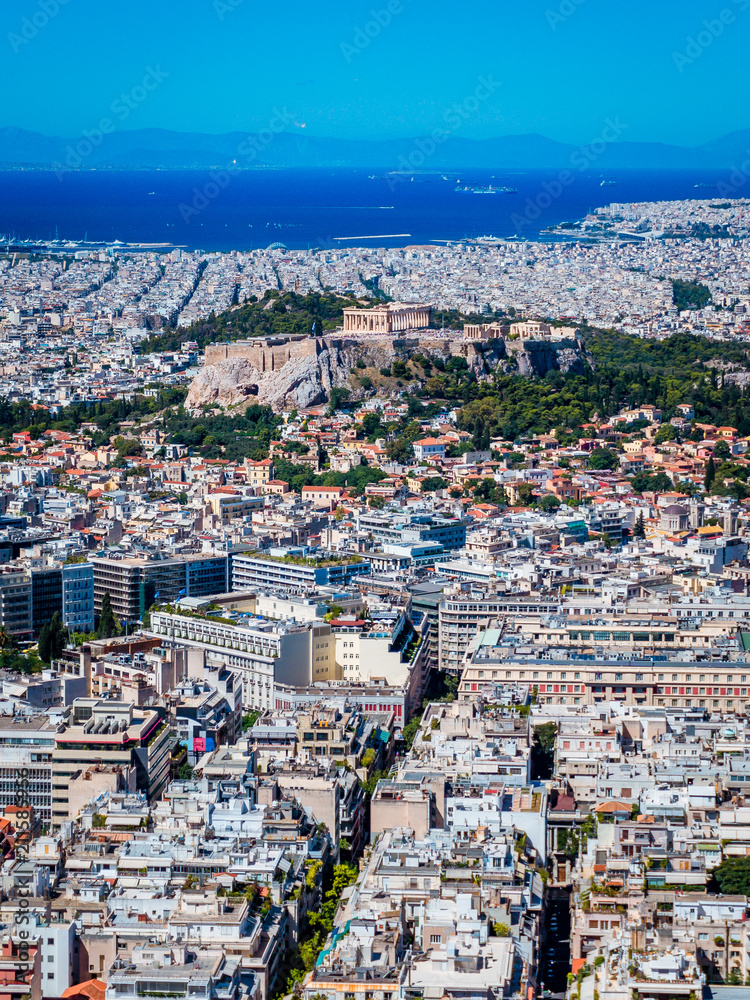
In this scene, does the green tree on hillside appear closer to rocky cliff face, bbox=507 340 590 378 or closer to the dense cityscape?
the dense cityscape

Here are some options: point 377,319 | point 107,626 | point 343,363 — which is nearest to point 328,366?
point 343,363

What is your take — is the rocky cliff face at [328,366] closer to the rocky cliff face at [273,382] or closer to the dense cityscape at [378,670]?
the rocky cliff face at [273,382]

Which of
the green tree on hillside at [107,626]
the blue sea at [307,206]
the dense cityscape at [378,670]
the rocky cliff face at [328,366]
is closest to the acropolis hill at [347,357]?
the rocky cliff face at [328,366]

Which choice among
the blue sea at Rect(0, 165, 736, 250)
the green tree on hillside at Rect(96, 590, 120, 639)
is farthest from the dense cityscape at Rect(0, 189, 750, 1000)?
the blue sea at Rect(0, 165, 736, 250)

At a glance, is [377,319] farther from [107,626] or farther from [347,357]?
[107,626]

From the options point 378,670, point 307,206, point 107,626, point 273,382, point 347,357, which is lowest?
point 378,670

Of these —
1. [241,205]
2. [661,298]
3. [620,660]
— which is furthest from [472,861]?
[241,205]
